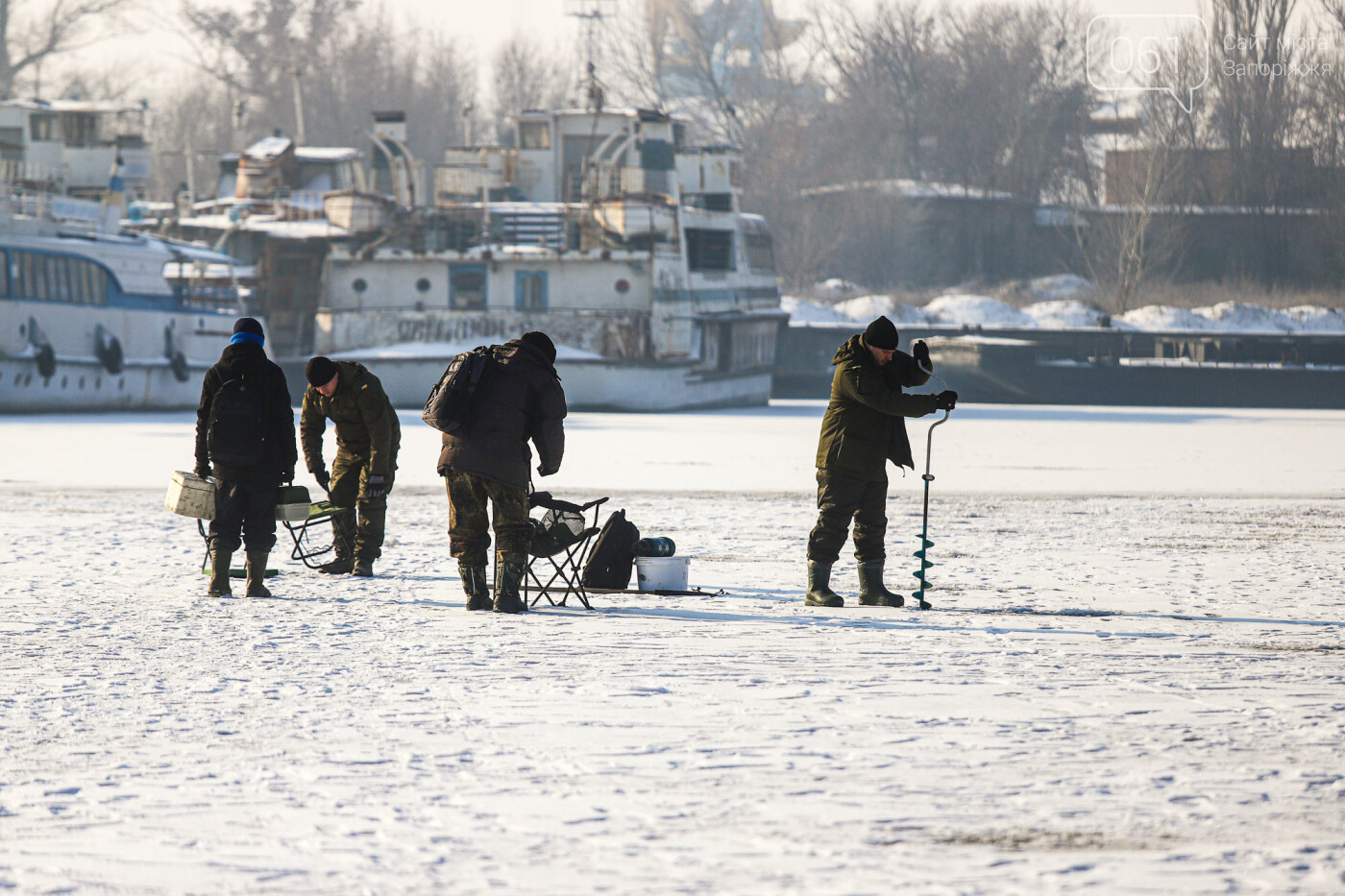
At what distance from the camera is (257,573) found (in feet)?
25.4

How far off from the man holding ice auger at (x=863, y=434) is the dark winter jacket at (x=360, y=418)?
2.50 m

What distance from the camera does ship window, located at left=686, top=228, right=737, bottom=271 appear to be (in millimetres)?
32256

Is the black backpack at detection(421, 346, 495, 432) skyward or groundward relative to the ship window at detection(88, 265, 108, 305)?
groundward

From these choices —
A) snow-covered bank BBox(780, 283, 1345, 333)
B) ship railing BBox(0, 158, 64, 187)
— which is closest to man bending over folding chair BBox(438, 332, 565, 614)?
ship railing BBox(0, 158, 64, 187)

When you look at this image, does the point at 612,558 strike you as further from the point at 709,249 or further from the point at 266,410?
the point at 709,249

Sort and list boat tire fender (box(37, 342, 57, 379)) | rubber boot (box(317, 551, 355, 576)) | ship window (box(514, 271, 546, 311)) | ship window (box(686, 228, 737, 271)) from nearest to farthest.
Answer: rubber boot (box(317, 551, 355, 576)) → boat tire fender (box(37, 342, 57, 379)) → ship window (box(514, 271, 546, 311)) → ship window (box(686, 228, 737, 271))

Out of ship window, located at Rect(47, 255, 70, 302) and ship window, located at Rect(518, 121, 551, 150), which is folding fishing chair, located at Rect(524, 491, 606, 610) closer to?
ship window, located at Rect(47, 255, 70, 302)

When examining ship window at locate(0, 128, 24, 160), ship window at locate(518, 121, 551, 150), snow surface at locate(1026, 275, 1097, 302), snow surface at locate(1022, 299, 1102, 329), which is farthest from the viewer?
snow surface at locate(1026, 275, 1097, 302)

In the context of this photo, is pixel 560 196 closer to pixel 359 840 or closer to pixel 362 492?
pixel 362 492

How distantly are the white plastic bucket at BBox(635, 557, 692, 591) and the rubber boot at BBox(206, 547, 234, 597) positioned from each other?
2122 mm

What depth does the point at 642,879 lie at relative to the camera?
359 centimetres

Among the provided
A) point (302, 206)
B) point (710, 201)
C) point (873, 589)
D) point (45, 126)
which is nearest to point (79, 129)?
point (45, 126)

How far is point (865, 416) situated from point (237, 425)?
3110 mm

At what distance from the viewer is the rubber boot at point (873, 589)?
757 cm
